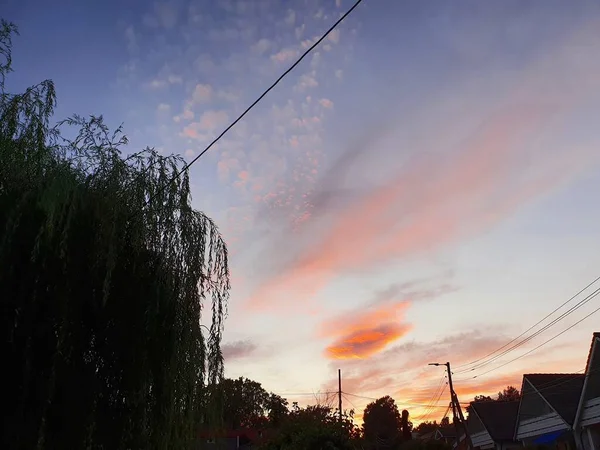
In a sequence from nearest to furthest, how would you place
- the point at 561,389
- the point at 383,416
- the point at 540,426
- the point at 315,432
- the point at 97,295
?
1. the point at 97,295
2. the point at 315,432
3. the point at 561,389
4. the point at 540,426
5. the point at 383,416

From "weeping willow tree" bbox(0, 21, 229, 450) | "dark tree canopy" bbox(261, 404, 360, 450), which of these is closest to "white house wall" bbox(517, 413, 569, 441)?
"dark tree canopy" bbox(261, 404, 360, 450)

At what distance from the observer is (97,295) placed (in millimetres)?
7664

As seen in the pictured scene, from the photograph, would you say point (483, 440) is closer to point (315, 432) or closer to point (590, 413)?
point (590, 413)

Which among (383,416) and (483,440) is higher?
(383,416)

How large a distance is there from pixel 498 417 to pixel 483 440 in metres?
2.13

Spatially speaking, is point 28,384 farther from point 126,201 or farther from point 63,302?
point 126,201

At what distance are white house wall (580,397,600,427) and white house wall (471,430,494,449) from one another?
44.4ft

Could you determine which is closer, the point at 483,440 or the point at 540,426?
the point at 540,426

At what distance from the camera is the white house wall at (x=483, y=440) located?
4200 centimetres

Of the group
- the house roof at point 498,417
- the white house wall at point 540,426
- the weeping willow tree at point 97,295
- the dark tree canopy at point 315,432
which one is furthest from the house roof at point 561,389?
the weeping willow tree at point 97,295

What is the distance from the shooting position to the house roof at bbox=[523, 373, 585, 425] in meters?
32.3

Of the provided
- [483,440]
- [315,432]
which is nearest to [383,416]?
[483,440]

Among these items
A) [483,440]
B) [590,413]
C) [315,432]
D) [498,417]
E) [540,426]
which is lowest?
[315,432]

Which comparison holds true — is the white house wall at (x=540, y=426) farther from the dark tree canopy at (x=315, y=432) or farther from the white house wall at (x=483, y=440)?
the dark tree canopy at (x=315, y=432)
